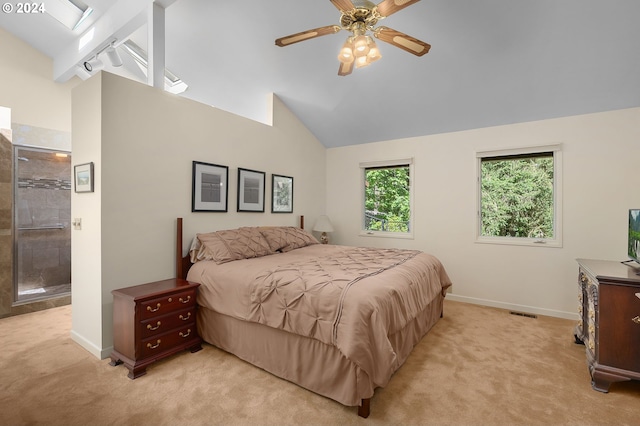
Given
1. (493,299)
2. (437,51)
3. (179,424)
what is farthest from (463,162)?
(179,424)

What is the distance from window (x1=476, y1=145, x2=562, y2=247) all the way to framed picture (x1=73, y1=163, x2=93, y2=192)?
4.37 meters

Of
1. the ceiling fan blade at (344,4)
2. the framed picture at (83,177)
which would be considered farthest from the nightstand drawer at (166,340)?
the ceiling fan blade at (344,4)

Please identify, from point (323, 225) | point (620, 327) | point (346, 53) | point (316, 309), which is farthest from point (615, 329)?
point (323, 225)

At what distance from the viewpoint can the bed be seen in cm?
183

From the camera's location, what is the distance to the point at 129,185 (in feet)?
8.91

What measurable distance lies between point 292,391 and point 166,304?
1229mm

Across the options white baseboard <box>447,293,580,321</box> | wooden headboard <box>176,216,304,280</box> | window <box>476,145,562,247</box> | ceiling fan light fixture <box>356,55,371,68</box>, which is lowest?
white baseboard <box>447,293,580,321</box>

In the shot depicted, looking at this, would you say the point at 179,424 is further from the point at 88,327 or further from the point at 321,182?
the point at 321,182

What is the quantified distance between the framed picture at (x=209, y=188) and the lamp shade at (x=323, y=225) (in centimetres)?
180

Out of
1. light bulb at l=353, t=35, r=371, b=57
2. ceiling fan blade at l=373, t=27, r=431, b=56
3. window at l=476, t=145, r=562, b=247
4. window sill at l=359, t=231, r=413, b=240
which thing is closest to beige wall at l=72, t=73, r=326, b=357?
light bulb at l=353, t=35, r=371, b=57

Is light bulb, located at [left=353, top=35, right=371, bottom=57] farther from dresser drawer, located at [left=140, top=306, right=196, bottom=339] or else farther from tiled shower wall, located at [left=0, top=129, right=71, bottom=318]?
tiled shower wall, located at [left=0, top=129, right=71, bottom=318]

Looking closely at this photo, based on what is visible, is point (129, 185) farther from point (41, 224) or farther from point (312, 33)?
point (41, 224)

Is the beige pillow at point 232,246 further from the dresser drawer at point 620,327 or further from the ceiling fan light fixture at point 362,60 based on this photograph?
the dresser drawer at point 620,327

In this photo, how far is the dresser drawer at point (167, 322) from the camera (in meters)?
2.32
